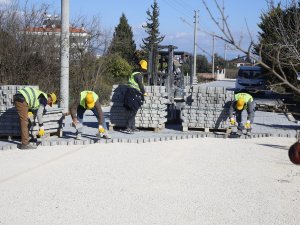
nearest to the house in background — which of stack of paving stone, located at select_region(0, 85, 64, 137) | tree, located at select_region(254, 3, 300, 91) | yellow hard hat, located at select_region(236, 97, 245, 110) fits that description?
stack of paving stone, located at select_region(0, 85, 64, 137)

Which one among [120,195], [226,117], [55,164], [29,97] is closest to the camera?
[120,195]

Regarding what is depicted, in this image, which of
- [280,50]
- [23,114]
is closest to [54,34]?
[23,114]

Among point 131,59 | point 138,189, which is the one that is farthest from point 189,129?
point 131,59

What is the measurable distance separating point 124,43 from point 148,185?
18200 millimetres

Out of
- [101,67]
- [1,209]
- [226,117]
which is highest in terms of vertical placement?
[101,67]

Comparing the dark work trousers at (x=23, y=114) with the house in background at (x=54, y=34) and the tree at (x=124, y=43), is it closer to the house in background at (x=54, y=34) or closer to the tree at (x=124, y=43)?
the house in background at (x=54, y=34)

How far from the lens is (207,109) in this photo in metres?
13.7

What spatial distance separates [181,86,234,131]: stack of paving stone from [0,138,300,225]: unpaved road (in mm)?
2346

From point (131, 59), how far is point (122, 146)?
113 ft

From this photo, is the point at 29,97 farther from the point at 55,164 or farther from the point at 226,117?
the point at 226,117

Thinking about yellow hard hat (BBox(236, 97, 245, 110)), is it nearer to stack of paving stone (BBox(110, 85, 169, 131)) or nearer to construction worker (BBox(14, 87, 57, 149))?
stack of paving stone (BBox(110, 85, 169, 131))

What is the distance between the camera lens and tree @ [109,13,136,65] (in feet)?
74.8

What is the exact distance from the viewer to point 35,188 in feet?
23.9

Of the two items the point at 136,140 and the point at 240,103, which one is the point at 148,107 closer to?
the point at 136,140
